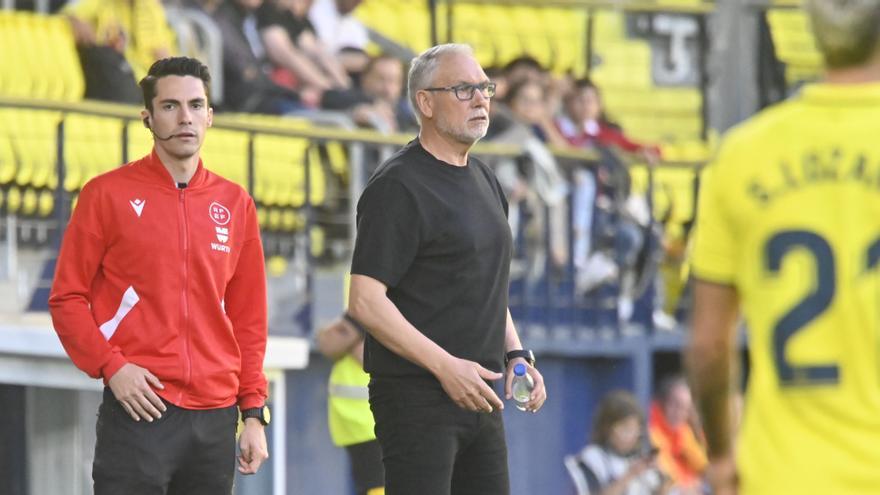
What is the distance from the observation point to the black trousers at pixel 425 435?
532 cm

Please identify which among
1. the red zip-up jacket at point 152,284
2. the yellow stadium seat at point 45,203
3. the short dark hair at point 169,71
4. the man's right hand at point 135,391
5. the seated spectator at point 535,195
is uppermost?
the seated spectator at point 535,195

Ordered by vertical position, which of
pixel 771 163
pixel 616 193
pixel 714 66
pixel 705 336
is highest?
pixel 714 66

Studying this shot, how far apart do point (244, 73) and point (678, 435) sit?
11.2 feet

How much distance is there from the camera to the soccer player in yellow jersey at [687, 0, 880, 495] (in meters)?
3.33

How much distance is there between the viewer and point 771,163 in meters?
3.40

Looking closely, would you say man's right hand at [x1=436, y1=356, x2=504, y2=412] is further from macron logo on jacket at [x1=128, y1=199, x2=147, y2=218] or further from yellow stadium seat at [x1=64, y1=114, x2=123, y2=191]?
yellow stadium seat at [x1=64, y1=114, x2=123, y2=191]

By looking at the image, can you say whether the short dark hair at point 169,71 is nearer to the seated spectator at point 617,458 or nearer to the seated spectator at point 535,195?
the seated spectator at point 617,458

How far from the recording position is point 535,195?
11.9 m

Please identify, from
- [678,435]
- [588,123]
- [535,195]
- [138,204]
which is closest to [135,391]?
[138,204]

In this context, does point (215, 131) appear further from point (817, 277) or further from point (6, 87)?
point (817, 277)

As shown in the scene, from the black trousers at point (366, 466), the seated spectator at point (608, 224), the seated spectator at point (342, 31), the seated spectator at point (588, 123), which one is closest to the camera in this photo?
the black trousers at point (366, 466)

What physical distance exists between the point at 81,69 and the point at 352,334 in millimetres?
4368

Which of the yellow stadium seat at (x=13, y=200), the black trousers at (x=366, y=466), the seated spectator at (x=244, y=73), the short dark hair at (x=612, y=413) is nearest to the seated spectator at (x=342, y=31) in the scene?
the seated spectator at (x=244, y=73)

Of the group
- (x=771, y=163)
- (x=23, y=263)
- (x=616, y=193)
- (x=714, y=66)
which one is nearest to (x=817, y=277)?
(x=771, y=163)
